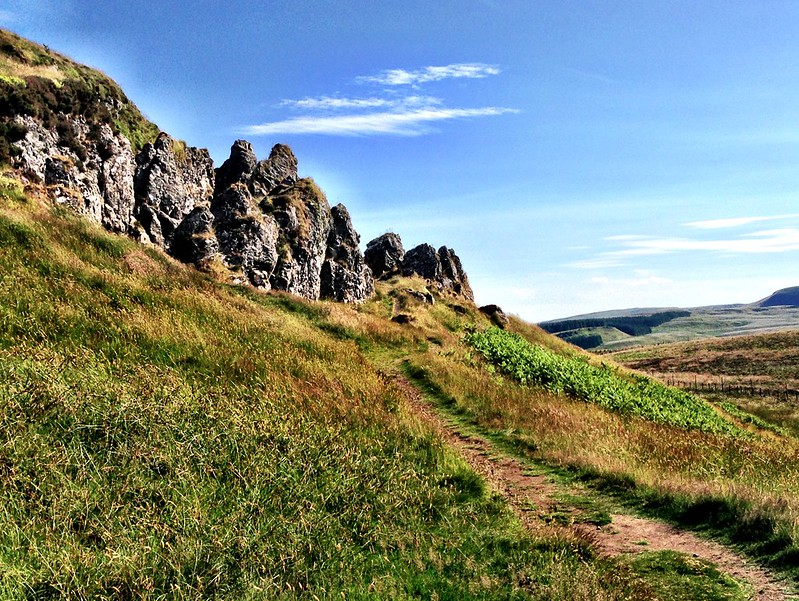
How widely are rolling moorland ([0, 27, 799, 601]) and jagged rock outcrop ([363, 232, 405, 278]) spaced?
52611mm

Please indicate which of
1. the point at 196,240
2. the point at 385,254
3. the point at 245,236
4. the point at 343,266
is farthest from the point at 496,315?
the point at 196,240

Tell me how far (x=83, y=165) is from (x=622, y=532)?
1464 inches

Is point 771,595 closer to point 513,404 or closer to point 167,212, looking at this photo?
point 513,404

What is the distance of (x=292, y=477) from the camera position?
5859mm

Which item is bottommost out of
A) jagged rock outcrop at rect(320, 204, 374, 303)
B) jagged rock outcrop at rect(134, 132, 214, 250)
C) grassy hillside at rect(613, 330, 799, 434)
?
grassy hillside at rect(613, 330, 799, 434)

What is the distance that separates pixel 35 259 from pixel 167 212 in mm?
26918

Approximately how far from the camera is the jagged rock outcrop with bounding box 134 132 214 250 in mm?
35750

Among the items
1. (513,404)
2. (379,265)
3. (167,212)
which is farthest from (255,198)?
(513,404)

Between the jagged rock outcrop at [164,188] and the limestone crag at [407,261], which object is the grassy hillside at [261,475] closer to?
the jagged rock outcrop at [164,188]

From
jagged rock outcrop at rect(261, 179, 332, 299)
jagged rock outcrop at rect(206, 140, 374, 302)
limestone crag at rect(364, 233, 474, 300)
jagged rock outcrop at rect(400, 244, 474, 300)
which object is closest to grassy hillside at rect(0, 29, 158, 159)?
jagged rock outcrop at rect(206, 140, 374, 302)

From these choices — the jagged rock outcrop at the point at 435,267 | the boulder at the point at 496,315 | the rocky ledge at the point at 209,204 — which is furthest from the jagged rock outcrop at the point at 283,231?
the jagged rock outcrop at the point at 435,267

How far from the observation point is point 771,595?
504 centimetres

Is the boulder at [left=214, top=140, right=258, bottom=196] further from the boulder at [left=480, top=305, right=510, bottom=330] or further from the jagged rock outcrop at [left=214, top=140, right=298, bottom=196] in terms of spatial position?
the boulder at [left=480, top=305, right=510, bottom=330]

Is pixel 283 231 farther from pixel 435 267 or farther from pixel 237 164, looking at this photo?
pixel 435 267
